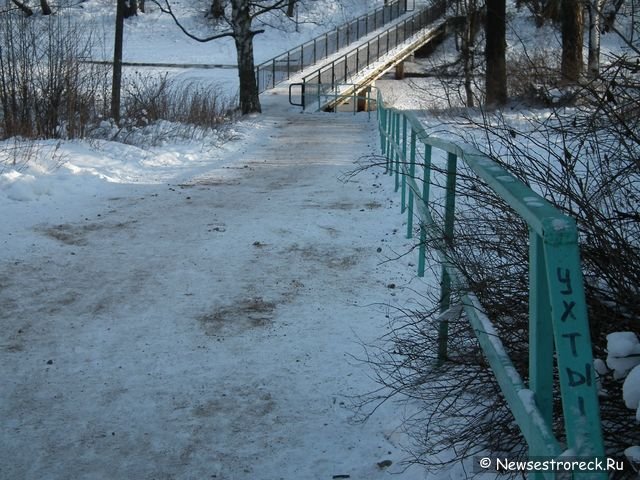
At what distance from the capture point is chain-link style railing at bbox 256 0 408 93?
34094mm

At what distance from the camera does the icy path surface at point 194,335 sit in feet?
12.3

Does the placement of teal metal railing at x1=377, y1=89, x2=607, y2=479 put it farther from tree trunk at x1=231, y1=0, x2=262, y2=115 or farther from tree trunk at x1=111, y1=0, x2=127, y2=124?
tree trunk at x1=231, y1=0, x2=262, y2=115

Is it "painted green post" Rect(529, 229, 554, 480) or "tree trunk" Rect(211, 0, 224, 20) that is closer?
"painted green post" Rect(529, 229, 554, 480)

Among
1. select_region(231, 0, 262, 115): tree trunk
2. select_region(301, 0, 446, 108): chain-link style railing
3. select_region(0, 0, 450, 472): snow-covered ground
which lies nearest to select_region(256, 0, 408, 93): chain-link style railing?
select_region(301, 0, 446, 108): chain-link style railing

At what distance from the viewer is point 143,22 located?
51.5 m

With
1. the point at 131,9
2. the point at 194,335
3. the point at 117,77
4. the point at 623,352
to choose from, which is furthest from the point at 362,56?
the point at 623,352

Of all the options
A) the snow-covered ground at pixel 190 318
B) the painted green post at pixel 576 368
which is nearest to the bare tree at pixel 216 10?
the snow-covered ground at pixel 190 318

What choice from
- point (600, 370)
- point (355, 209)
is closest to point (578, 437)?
point (600, 370)

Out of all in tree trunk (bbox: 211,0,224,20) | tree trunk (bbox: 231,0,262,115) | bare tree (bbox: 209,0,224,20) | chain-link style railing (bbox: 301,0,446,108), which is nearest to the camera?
tree trunk (bbox: 231,0,262,115)

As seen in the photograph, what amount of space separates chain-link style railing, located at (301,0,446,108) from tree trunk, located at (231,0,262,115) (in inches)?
129

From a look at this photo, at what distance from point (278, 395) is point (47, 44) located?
37.2 feet

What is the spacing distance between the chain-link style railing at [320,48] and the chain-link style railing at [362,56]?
1788 millimetres

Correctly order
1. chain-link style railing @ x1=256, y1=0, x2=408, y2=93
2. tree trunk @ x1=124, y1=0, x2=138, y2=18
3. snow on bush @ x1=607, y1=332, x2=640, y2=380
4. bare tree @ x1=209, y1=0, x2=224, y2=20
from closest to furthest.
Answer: snow on bush @ x1=607, y1=332, x2=640, y2=380 < bare tree @ x1=209, y1=0, x2=224, y2=20 < chain-link style railing @ x1=256, y1=0, x2=408, y2=93 < tree trunk @ x1=124, y1=0, x2=138, y2=18

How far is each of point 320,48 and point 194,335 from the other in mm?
36274
